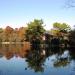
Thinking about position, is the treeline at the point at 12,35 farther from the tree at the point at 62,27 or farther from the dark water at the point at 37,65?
the dark water at the point at 37,65

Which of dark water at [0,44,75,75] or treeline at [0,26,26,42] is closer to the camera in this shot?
dark water at [0,44,75,75]

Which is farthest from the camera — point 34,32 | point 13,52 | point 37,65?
point 34,32

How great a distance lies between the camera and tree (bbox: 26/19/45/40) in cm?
9506

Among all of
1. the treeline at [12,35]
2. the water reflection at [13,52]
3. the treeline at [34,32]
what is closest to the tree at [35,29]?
the treeline at [34,32]

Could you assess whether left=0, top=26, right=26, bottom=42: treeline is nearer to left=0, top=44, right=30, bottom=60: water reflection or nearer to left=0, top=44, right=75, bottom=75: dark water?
left=0, top=44, right=30, bottom=60: water reflection

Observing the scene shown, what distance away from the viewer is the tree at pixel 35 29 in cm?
9506

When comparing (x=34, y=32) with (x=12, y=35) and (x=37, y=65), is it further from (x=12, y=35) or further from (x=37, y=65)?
(x=37, y=65)

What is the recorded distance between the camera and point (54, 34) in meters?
102

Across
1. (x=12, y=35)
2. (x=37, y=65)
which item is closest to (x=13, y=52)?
(x=37, y=65)

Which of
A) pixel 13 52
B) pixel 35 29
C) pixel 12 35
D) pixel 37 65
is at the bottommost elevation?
pixel 37 65

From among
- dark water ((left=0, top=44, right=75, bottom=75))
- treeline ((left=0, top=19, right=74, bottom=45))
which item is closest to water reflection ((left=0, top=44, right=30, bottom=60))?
dark water ((left=0, top=44, right=75, bottom=75))

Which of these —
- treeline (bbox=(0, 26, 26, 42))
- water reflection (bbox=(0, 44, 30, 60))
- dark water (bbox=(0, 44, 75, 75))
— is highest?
treeline (bbox=(0, 26, 26, 42))

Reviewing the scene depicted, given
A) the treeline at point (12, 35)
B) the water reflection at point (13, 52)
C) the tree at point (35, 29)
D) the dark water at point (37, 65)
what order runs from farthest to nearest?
1. the treeline at point (12, 35)
2. the tree at point (35, 29)
3. the water reflection at point (13, 52)
4. the dark water at point (37, 65)

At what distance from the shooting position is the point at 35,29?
313 feet
